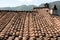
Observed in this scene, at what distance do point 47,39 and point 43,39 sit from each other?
0.22 meters

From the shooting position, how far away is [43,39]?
9.48m

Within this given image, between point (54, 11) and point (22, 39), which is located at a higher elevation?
point (22, 39)

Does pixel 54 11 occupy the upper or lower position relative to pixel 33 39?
lower

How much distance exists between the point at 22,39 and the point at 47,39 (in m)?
1.38

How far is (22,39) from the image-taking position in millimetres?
9492

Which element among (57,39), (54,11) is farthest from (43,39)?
(54,11)

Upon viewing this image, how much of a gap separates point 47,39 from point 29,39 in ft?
3.29

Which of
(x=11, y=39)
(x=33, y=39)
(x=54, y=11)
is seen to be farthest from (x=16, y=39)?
(x=54, y=11)

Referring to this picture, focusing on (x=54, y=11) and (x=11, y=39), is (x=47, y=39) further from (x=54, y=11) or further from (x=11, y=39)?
(x=54, y=11)

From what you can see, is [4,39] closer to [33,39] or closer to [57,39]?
[33,39]

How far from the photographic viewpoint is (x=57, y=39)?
961 centimetres

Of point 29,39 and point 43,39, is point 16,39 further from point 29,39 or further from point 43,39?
point 43,39

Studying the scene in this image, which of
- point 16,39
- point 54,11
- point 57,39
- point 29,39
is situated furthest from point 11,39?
point 54,11

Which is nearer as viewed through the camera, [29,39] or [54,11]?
[29,39]
